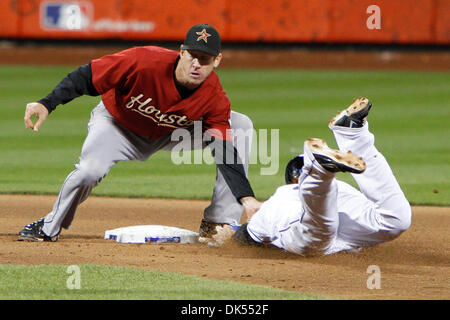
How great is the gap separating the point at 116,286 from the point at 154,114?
1.41 metres

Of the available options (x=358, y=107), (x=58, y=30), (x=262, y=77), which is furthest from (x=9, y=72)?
(x=358, y=107)

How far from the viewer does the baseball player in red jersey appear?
16.0 ft

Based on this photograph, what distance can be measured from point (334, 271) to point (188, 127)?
1.39m

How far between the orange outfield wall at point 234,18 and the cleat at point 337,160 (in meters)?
13.8

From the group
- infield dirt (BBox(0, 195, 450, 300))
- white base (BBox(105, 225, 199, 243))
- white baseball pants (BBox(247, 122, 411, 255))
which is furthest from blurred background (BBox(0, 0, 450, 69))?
white baseball pants (BBox(247, 122, 411, 255))

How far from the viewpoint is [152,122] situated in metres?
5.26

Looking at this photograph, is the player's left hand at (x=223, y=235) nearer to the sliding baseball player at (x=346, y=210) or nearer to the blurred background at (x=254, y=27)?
the sliding baseball player at (x=346, y=210)

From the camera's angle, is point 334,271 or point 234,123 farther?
point 234,123

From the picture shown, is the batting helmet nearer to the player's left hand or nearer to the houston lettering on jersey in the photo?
the player's left hand

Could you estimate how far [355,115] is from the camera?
4688 millimetres

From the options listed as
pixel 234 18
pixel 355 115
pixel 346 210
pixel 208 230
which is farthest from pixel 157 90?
pixel 234 18

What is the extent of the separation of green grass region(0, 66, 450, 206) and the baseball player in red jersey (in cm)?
231
